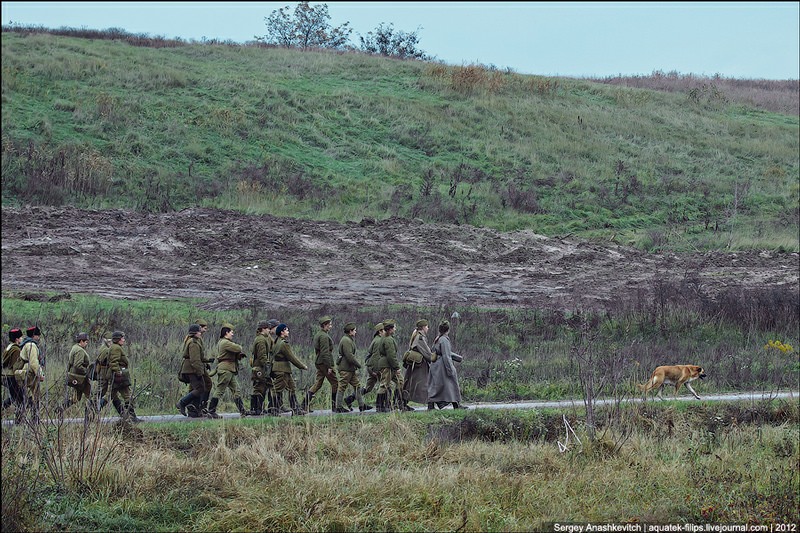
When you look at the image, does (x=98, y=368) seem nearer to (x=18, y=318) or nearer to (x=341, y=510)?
(x=341, y=510)

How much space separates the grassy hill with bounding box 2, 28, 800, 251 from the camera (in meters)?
35.6

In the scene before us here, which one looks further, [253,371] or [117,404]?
[253,371]

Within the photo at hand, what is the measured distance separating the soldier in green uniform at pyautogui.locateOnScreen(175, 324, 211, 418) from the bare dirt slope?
8.87m

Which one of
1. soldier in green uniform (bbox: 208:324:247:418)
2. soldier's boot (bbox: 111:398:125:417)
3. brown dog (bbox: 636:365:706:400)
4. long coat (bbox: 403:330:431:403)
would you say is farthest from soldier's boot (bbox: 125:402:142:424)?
brown dog (bbox: 636:365:706:400)

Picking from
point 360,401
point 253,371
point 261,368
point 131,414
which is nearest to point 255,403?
point 253,371

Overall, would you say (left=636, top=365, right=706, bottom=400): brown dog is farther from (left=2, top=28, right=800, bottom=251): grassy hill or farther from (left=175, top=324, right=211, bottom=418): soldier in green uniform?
(left=2, top=28, right=800, bottom=251): grassy hill

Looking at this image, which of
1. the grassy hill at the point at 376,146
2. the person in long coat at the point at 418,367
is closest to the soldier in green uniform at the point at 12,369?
the person in long coat at the point at 418,367

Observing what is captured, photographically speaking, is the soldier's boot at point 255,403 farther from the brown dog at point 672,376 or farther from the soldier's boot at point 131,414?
the brown dog at point 672,376

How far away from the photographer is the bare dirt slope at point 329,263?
87.5ft

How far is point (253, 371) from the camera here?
51.0ft

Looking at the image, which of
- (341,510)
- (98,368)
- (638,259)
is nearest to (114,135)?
(638,259)

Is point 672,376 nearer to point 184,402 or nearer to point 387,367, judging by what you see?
point 387,367

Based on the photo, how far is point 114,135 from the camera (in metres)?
37.8

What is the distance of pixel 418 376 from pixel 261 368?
2.82 m
